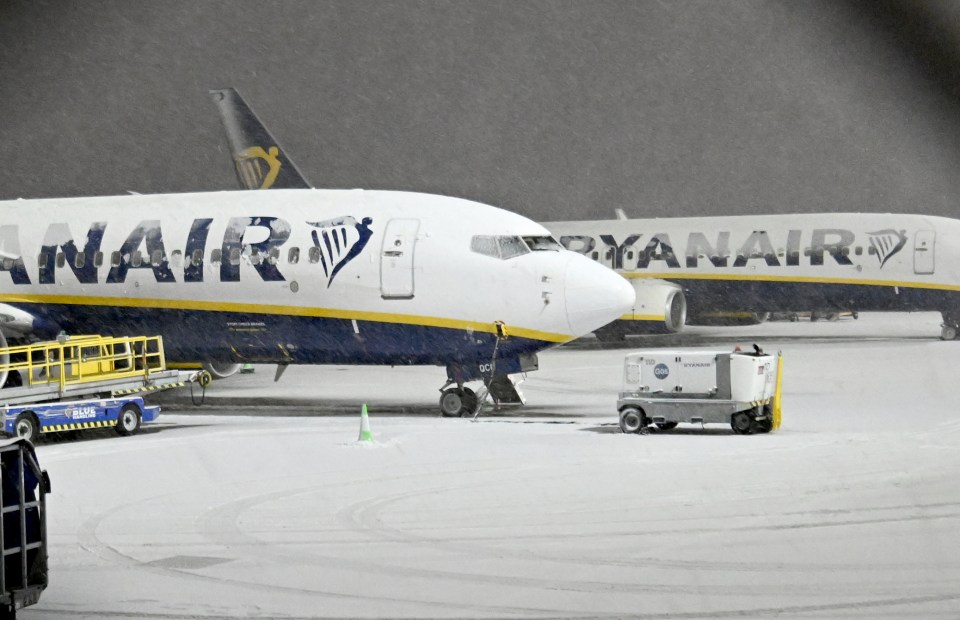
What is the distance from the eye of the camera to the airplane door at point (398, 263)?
894 inches

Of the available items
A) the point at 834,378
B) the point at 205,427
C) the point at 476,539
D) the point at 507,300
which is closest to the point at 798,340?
the point at 834,378

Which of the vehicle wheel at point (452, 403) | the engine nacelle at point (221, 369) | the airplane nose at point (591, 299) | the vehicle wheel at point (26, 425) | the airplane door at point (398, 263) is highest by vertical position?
the airplane door at point (398, 263)

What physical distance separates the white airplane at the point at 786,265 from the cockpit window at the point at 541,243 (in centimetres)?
1890

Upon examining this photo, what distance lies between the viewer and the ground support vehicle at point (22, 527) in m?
6.64

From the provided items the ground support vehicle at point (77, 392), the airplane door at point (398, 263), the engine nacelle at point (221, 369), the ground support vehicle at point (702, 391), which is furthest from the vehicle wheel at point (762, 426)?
the engine nacelle at point (221, 369)

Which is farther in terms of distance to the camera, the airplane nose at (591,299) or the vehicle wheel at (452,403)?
the vehicle wheel at (452,403)

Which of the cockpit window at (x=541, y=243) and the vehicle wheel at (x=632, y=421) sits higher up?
the cockpit window at (x=541, y=243)

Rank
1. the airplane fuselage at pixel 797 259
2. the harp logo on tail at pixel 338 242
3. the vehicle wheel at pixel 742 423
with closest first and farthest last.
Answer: the vehicle wheel at pixel 742 423 < the harp logo on tail at pixel 338 242 < the airplane fuselage at pixel 797 259

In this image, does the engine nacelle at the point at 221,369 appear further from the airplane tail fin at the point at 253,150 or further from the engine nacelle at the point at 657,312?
the engine nacelle at the point at 657,312

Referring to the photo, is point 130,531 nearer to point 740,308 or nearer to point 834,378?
point 834,378

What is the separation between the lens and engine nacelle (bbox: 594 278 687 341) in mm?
41156

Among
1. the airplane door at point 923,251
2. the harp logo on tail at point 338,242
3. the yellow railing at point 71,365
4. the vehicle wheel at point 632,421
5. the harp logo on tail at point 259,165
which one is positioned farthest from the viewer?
the harp logo on tail at point 259,165

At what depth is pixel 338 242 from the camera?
2336 cm

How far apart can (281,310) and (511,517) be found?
42.8ft
